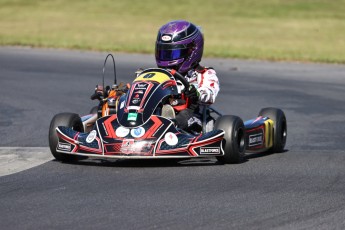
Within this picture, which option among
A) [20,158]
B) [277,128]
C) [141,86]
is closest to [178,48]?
[141,86]

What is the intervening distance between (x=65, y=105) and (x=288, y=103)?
10.9ft

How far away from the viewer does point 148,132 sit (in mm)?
8109

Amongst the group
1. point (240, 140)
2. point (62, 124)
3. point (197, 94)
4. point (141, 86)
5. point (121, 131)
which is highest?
point (141, 86)

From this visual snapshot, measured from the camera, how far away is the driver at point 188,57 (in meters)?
8.93

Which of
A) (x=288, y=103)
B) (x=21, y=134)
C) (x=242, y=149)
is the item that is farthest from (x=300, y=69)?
(x=242, y=149)

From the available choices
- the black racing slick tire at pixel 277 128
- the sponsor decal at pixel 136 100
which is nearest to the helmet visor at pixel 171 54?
the sponsor decal at pixel 136 100

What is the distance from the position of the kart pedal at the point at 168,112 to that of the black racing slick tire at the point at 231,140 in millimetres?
443

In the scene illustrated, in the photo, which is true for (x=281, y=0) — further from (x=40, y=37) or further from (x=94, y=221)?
(x=94, y=221)

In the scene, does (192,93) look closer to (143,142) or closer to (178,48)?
(178,48)

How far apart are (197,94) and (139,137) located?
0.93 meters

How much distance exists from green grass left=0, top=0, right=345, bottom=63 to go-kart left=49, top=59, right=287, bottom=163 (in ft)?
45.3

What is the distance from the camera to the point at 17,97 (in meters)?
14.4

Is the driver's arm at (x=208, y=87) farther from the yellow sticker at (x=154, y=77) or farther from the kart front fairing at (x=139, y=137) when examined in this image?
the kart front fairing at (x=139, y=137)

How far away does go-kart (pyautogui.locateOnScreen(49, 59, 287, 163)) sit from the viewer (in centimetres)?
802
